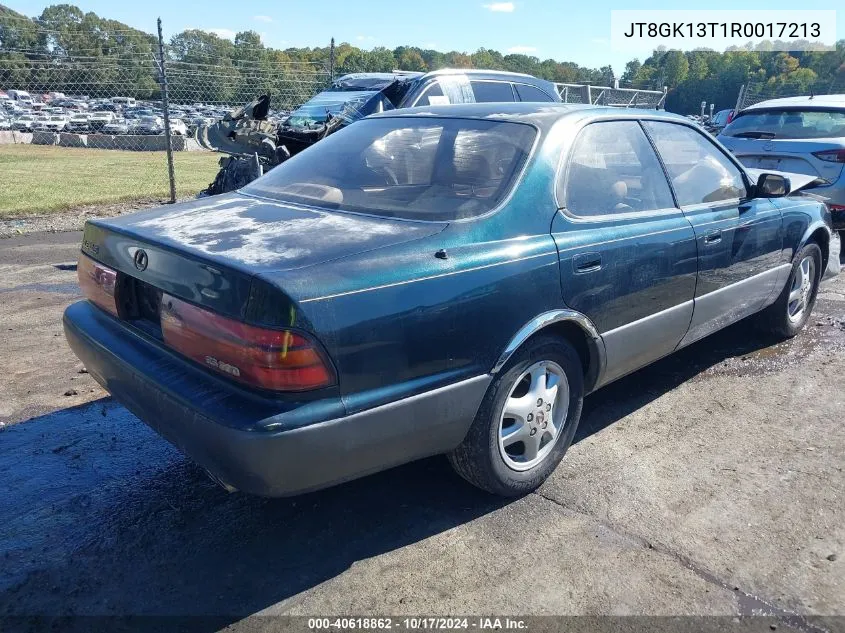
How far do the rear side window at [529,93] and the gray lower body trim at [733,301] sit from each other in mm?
5062

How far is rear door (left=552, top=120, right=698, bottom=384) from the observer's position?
9.84ft

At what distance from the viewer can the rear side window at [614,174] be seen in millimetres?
3117

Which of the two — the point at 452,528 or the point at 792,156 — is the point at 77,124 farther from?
the point at 452,528

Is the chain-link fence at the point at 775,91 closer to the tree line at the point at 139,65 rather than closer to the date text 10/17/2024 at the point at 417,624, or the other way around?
the tree line at the point at 139,65

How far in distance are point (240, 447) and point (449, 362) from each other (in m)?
0.78

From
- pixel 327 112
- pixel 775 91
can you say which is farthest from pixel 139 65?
pixel 775 91

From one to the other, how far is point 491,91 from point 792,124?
353 centimetres

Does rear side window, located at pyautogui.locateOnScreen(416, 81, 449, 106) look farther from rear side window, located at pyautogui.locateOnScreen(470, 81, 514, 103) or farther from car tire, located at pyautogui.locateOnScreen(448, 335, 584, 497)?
car tire, located at pyautogui.locateOnScreen(448, 335, 584, 497)

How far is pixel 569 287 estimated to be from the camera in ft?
9.51

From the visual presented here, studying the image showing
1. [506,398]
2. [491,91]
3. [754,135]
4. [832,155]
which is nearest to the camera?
[506,398]

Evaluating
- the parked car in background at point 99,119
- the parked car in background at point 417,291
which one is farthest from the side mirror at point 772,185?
the parked car in background at point 99,119

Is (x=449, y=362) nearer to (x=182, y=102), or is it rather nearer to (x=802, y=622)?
(x=802, y=622)

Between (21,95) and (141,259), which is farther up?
(21,95)

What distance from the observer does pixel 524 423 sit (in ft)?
9.54
